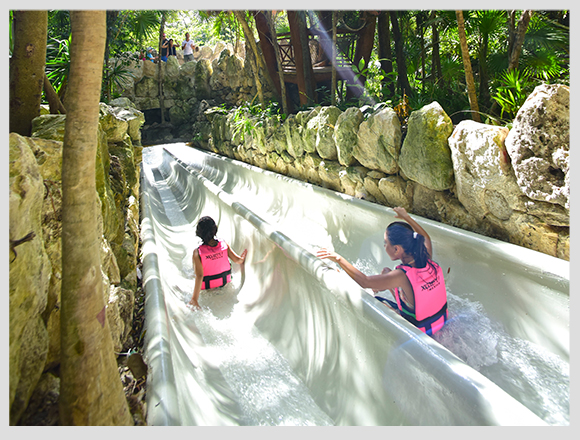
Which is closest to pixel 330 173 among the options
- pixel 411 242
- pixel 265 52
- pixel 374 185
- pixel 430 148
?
pixel 374 185

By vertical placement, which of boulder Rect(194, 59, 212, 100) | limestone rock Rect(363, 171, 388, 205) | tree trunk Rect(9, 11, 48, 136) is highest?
boulder Rect(194, 59, 212, 100)

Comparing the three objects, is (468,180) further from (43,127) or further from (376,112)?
(43,127)

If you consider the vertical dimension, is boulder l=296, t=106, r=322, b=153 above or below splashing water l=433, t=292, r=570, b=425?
above

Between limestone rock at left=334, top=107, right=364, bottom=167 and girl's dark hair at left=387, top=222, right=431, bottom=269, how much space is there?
8.04 feet

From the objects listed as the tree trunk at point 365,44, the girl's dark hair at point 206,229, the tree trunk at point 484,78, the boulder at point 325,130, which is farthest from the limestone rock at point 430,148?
the tree trunk at point 365,44

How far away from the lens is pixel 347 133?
450 cm

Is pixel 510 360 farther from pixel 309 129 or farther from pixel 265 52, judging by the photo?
pixel 265 52

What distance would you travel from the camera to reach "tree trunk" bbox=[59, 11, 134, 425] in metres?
1.12

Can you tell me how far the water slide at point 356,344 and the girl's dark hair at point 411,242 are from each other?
1.21 ft

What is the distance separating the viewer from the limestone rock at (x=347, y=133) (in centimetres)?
443

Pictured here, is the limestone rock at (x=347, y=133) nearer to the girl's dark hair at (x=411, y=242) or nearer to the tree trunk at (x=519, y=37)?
the tree trunk at (x=519, y=37)

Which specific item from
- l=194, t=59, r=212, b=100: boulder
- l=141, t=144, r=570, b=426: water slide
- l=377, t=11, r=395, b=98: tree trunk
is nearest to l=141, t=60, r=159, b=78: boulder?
l=194, t=59, r=212, b=100: boulder

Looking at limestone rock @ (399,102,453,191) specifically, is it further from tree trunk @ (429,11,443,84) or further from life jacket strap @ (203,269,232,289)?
tree trunk @ (429,11,443,84)

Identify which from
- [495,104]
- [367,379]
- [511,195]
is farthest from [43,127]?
[495,104]
